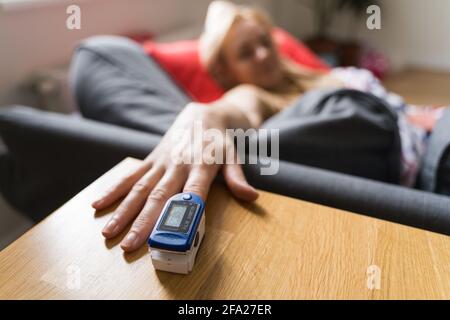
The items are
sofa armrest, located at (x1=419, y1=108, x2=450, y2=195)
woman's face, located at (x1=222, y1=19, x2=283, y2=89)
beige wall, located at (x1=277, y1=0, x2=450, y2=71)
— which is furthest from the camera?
beige wall, located at (x1=277, y1=0, x2=450, y2=71)

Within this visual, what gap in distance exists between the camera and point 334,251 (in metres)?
0.50

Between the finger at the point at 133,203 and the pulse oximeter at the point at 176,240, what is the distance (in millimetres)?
62

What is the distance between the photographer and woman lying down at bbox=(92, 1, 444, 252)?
0.55 m

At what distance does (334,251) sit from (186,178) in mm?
244

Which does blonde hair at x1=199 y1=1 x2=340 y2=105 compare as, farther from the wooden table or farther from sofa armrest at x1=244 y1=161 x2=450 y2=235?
the wooden table

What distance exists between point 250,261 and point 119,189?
0.73 ft

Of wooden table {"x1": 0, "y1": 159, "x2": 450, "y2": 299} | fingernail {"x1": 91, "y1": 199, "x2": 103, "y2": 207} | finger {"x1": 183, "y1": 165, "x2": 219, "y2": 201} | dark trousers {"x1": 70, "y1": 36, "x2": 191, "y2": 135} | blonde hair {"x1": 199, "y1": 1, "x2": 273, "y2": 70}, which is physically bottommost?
wooden table {"x1": 0, "y1": 159, "x2": 450, "y2": 299}

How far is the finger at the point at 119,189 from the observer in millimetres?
548

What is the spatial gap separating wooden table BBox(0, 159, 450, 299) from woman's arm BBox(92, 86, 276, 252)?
24mm

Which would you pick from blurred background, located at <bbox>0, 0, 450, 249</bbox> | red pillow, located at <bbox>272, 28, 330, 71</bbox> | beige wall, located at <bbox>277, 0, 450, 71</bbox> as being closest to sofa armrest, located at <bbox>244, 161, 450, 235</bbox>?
blurred background, located at <bbox>0, 0, 450, 249</bbox>

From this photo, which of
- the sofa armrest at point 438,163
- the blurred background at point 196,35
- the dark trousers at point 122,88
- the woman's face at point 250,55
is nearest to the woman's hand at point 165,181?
the dark trousers at point 122,88

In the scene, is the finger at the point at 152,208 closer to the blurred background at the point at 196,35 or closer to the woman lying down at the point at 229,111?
the woman lying down at the point at 229,111

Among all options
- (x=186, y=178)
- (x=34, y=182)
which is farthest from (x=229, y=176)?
(x=34, y=182)

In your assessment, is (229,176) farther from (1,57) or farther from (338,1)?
(338,1)
